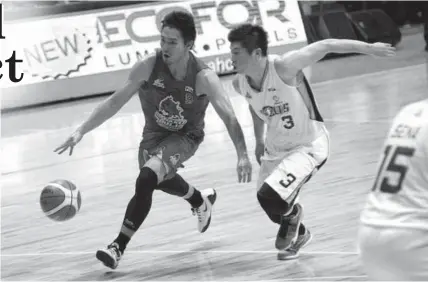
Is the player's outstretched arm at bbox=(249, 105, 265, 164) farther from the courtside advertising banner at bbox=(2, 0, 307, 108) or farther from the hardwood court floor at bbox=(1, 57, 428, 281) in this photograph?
the courtside advertising banner at bbox=(2, 0, 307, 108)

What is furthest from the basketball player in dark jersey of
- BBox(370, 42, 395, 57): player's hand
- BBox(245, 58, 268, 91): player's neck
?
BBox(370, 42, 395, 57): player's hand

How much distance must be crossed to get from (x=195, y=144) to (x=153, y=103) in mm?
412

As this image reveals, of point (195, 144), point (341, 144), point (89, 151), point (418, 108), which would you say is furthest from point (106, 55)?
point (418, 108)

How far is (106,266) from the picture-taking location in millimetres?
6398

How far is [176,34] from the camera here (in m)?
6.28

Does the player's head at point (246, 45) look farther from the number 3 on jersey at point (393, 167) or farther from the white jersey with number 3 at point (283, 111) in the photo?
the number 3 on jersey at point (393, 167)

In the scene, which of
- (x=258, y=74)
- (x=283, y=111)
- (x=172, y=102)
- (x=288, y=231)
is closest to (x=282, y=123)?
(x=283, y=111)

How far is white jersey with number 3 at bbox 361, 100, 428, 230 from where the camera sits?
11.8ft

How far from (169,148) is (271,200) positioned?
88cm

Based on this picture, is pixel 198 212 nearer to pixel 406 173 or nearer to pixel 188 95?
pixel 188 95

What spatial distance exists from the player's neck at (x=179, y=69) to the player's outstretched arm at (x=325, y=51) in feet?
2.20

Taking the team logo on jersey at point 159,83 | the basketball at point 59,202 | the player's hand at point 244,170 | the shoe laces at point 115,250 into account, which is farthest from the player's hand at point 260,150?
the basketball at point 59,202

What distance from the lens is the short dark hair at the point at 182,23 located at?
20.6 feet

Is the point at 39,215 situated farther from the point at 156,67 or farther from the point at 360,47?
the point at 360,47
